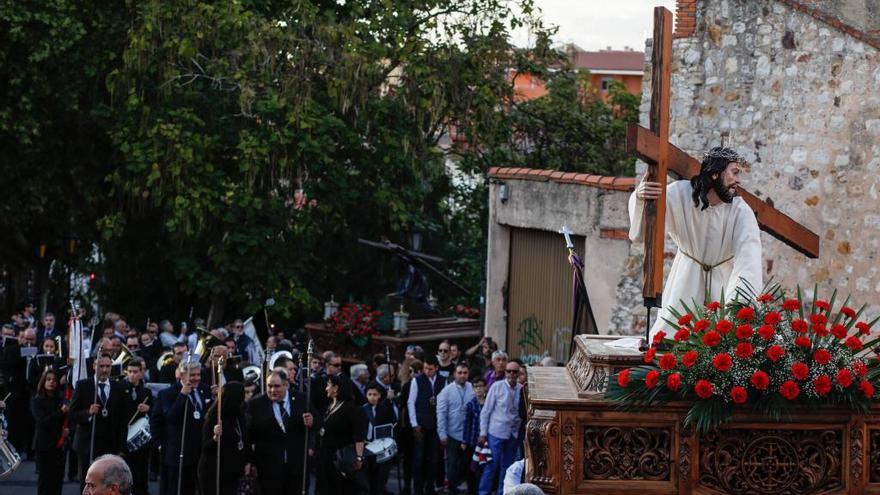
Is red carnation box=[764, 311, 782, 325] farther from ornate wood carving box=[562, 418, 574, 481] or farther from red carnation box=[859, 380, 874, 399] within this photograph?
ornate wood carving box=[562, 418, 574, 481]

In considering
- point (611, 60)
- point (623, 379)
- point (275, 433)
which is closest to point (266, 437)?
point (275, 433)

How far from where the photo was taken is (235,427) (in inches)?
613

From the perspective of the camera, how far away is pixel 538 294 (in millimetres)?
21438

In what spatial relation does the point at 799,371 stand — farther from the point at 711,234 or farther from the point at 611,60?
the point at 611,60

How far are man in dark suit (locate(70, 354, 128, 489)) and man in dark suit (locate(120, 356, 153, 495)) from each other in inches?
3.7

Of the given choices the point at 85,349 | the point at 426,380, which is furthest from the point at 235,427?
the point at 85,349

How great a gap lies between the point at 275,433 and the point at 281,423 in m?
0.13

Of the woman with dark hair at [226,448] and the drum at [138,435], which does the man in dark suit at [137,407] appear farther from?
the woman with dark hair at [226,448]

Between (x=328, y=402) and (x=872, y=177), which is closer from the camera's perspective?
(x=872, y=177)

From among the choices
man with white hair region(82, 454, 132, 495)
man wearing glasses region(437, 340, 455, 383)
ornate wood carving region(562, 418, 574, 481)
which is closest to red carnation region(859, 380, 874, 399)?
ornate wood carving region(562, 418, 574, 481)

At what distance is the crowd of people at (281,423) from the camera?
51.4ft

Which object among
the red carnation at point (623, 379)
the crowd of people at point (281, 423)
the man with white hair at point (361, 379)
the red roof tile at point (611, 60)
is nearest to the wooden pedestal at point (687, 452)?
the red carnation at point (623, 379)

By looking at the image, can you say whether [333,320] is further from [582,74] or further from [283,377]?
[582,74]

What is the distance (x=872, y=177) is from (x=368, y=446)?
235 inches
